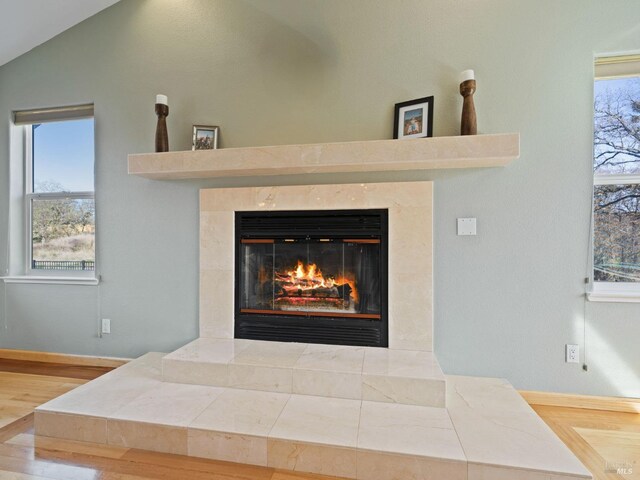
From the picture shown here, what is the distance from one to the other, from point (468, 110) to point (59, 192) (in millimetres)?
3256

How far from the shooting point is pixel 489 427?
5.04 ft

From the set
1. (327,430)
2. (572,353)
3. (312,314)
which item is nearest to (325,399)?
(327,430)

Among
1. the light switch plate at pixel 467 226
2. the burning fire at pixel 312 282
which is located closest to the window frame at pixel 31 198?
the burning fire at pixel 312 282

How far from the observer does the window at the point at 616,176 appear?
80.3 inches

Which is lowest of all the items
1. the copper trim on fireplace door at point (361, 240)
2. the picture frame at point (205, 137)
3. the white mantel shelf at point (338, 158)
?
the copper trim on fireplace door at point (361, 240)

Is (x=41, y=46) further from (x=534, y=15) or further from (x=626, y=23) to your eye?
(x=626, y=23)

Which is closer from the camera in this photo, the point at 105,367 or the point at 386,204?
the point at 386,204

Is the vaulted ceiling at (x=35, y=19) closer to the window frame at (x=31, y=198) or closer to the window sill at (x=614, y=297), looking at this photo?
the window frame at (x=31, y=198)

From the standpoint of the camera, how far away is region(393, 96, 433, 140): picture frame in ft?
6.86

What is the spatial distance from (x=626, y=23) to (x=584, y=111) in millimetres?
562

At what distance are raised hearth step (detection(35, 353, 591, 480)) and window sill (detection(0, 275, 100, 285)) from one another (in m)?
1.03

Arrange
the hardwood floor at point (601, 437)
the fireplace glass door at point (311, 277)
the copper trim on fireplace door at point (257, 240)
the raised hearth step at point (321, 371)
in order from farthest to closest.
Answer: the copper trim on fireplace door at point (257, 240)
the fireplace glass door at point (311, 277)
the raised hearth step at point (321, 371)
the hardwood floor at point (601, 437)

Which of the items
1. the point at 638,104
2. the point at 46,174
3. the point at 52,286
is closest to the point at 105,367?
the point at 52,286

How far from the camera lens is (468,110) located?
196 cm
